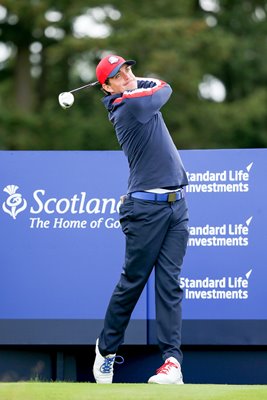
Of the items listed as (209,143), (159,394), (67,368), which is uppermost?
(209,143)

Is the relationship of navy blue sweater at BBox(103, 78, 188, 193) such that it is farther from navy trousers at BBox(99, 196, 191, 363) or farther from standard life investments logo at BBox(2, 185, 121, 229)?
standard life investments logo at BBox(2, 185, 121, 229)

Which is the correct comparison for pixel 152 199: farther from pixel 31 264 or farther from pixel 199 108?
pixel 199 108

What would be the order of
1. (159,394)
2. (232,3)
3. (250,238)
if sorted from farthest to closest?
(232,3), (250,238), (159,394)

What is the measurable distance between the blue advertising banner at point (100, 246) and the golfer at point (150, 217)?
962 mm

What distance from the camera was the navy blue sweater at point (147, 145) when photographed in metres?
6.86

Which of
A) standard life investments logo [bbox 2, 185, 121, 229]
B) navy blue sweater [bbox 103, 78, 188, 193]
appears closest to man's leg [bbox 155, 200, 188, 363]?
navy blue sweater [bbox 103, 78, 188, 193]

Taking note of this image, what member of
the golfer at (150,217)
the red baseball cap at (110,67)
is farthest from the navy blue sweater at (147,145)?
the red baseball cap at (110,67)

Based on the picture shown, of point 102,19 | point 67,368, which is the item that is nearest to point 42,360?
point 67,368

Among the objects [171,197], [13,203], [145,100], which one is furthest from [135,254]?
[13,203]

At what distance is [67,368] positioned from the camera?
8.23 m

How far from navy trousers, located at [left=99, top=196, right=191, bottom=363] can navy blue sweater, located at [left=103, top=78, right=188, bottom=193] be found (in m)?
0.14

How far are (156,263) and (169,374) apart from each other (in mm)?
682

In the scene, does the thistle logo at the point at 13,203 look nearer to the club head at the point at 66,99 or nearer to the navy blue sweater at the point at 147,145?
the club head at the point at 66,99

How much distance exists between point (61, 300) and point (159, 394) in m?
2.27
